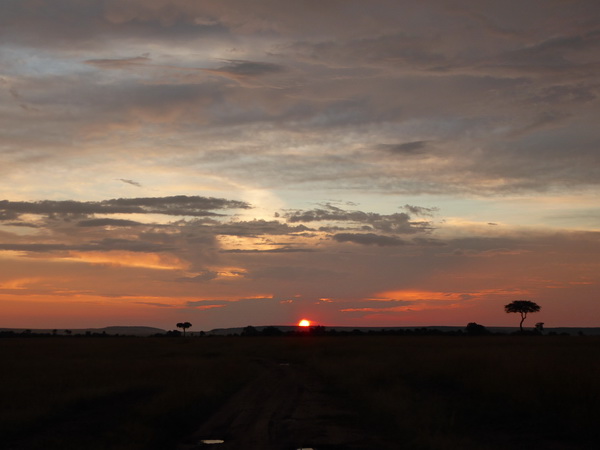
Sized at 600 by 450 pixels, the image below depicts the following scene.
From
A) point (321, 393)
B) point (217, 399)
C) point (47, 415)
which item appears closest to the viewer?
point (47, 415)

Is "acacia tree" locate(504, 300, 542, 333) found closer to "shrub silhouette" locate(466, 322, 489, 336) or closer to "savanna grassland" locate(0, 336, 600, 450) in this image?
"shrub silhouette" locate(466, 322, 489, 336)

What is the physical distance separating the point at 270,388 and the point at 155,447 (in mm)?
13961

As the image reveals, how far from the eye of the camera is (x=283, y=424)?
1831 centimetres

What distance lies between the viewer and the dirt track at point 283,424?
1542cm

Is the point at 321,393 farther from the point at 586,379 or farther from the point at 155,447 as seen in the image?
the point at 155,447

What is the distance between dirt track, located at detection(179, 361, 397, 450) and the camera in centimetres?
1542

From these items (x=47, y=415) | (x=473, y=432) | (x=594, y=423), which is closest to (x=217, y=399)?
(x=47, y=415)

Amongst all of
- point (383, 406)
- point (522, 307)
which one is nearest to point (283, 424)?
point (383, 406)

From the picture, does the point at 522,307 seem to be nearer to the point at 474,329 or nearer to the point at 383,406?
the point at 474,329

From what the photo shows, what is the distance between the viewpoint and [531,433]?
57.3 ft

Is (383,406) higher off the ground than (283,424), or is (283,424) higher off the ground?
(383,406)

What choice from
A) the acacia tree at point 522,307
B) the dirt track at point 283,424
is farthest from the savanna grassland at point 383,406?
the acacia tree at point 522,307

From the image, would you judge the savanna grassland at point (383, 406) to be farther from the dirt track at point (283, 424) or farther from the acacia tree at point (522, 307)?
the acacia tree at point (522, 307)

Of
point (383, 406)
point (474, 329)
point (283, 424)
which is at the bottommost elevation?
point (283, 424)
